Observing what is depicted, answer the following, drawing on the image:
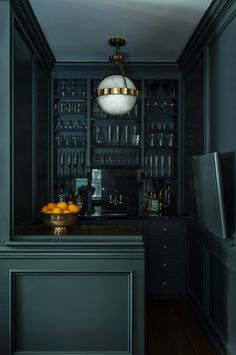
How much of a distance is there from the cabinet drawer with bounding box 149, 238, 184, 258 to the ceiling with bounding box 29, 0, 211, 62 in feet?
7.48

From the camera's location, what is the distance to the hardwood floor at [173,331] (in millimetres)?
3576

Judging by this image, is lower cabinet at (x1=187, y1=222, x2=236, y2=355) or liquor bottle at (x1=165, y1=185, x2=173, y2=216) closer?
lower cabinet at (x1=187, y1=222, x2=236, y2=355)

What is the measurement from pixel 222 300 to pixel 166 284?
1.71m

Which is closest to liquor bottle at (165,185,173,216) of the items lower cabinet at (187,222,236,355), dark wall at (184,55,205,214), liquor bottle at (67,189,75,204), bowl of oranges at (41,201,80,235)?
dark wall at (184,55,205,214)

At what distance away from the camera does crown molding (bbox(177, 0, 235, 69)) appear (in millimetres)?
3309

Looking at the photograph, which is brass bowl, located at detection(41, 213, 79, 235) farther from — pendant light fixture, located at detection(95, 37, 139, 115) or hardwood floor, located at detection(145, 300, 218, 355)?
hardwood floor, located at detection(145, 300, 218, 355)

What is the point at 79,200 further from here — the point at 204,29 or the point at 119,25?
the point at 204,29

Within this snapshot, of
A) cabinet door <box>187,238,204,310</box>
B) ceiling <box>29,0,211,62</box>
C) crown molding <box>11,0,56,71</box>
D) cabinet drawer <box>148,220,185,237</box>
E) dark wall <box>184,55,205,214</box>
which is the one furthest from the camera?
cabinet drawer <box>148,220,185,237</box>

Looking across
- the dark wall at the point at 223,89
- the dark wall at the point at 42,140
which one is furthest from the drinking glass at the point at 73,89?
the dark wall at the point at 223,89

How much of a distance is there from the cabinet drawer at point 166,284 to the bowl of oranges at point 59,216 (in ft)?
7.02

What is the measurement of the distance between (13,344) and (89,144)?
2934 millimetres

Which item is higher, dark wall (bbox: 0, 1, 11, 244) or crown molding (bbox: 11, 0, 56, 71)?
crown molding (bbox: 11, 0, 56, 71)

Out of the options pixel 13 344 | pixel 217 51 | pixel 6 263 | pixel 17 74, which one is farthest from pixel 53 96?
pixel 13 344

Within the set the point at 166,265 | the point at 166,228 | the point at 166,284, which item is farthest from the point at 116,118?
the point at 166,284
